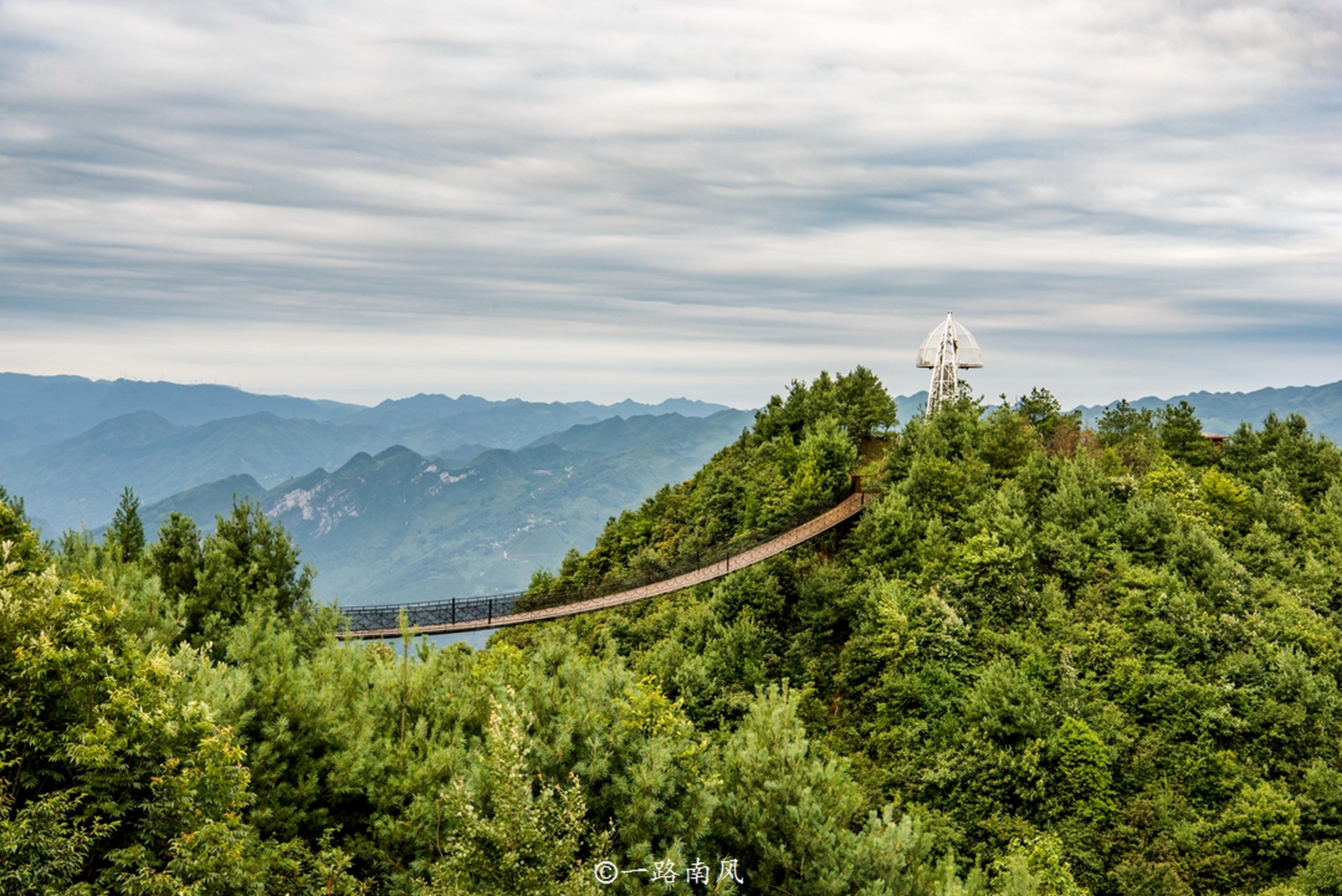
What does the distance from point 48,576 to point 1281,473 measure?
52283 mm

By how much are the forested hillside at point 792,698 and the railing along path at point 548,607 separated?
43.7 inches

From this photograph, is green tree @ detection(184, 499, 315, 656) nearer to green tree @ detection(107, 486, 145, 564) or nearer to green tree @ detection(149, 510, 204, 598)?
green tree @ detection(149, 510, 204, 598)

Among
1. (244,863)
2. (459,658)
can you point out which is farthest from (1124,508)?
(244,863)

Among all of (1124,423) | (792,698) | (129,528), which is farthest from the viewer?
(1124,423)

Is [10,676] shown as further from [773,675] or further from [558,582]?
[558,582]

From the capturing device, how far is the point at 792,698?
17531 mm

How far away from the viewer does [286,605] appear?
2000 centimetres

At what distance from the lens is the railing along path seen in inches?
1192

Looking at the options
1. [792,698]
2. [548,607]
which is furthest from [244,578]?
[548,607]

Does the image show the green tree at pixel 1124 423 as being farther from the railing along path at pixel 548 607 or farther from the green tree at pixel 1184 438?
the railing along path at pixel 548 607

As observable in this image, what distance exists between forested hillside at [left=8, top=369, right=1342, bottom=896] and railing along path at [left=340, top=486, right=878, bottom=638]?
1110mm

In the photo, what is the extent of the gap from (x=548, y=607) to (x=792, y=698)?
63.7ft

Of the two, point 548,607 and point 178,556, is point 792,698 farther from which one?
point 548,607

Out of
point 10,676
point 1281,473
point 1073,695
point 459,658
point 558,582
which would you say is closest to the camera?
point 10,676
